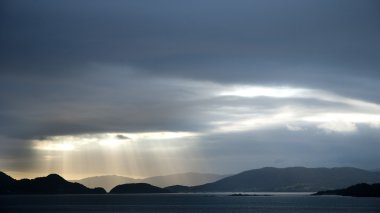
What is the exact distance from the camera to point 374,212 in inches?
6713

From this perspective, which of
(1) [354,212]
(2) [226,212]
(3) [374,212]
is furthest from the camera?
(2) [226,212]

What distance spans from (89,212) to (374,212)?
98102 millimetres

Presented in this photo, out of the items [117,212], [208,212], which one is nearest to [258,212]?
[208,212]

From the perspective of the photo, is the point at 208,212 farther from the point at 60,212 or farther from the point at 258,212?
the point at 60,212

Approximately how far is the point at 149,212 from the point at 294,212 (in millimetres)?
52793

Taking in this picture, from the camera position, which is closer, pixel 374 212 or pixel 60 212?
pixel 374 212

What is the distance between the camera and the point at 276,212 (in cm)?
19138

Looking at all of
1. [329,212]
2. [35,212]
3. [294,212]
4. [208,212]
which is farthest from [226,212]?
[35,212]

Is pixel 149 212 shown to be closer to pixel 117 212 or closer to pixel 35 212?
pixel 117 212

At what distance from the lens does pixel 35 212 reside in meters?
194

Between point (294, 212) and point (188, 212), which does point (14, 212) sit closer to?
point (188, 212)

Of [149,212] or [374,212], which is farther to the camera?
[149,212]

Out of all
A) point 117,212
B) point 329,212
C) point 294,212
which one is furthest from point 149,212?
point 329,212

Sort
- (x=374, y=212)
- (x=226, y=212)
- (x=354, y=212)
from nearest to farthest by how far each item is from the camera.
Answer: (x=374, y=212) → (x=354, y=212) → (x=226, y=212)
